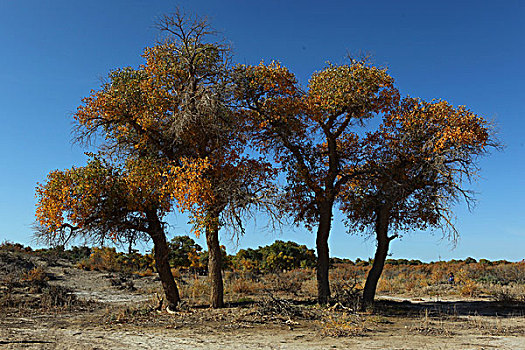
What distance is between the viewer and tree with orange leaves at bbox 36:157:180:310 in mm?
13711

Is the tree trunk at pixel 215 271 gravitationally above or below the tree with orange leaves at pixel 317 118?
below

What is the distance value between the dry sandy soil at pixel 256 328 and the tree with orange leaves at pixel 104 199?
8.74ft

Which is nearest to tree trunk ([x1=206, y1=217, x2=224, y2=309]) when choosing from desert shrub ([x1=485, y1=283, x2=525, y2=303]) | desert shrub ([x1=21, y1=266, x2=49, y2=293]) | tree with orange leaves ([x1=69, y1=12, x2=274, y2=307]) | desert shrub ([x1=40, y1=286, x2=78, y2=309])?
tree with orange leaves ([x1=69, y1=12, x2=274, y2=307])

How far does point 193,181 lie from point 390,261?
4680 centimetres

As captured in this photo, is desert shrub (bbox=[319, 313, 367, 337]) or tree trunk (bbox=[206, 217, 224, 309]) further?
tree trunk (bbox=[206, 217, 224, 309])

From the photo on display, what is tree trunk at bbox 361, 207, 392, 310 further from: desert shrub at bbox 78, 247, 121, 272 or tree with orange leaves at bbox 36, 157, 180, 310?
desert shrub at bbox 78, 247, 121, 272

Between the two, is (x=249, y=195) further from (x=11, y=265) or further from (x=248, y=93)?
(x=11, y=265)

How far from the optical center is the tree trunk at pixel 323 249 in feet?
54.1

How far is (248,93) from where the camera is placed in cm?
1526

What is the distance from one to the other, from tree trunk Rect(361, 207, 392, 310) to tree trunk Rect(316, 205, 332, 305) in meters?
1.69

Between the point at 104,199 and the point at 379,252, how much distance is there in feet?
34.2

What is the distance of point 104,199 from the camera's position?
47.0ft

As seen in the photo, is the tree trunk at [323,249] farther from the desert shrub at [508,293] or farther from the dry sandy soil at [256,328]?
the desert shrub at [508,293]

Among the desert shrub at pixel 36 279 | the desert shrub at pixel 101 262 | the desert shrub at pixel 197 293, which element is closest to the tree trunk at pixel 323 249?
the desert shrub at pixel 197 293
